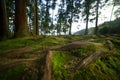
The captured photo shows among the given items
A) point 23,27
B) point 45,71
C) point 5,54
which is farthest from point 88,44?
point 23,27

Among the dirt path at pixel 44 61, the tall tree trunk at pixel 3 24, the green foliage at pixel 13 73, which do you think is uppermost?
the tall tree trunk at pixel 3 24

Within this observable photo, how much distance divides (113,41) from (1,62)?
13.7 feet

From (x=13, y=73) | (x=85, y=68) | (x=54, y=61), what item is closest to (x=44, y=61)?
(x=54, y=61)

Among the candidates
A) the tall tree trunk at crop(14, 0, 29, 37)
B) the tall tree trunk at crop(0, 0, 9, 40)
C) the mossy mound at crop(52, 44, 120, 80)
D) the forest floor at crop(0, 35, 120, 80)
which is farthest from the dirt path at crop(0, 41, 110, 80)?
the tall tree trunk at crop(0, 0, 9, 40)

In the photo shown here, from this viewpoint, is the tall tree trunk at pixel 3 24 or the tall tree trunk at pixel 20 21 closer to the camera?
the tall tree trunk at pixel 20 21

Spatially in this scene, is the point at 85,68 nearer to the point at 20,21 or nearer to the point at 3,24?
the point at 20,21

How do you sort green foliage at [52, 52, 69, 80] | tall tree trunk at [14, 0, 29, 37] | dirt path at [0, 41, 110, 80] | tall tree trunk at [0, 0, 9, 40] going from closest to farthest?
dirt path at [0, 41, 110, 80] → green foliage at [52, 52, 69, 80] → tall tree trunk at [14, 0, 29, 37] → tall tree trunk at [0, 0, 9, 40]

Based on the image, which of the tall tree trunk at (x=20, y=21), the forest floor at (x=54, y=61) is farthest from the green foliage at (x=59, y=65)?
the tall tree trunk at (x=20, y=21)

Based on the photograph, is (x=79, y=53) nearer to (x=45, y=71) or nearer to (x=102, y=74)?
(x=102, y=74)

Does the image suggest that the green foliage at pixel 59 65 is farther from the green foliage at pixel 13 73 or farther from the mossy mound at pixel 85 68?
the green foliage at pixel 13 73

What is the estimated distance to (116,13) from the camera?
39750 millimetres

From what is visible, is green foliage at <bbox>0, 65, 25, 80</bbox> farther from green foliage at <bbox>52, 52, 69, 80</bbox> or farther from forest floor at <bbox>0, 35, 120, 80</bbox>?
green foliage at <bbox>52, 52, 69, 80</bbox>

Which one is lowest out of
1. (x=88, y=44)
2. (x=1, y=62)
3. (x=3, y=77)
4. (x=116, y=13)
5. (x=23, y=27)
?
(x=3, y=77)

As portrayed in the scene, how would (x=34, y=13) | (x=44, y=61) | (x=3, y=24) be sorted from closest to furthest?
(x=44, y=61) < (x=3, y=24) < (x=34, y=13)
